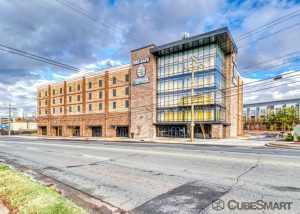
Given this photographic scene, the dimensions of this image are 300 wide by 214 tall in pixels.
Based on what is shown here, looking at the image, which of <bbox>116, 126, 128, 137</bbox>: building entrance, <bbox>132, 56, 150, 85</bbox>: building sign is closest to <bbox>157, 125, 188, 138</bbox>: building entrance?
<bbox>116, 126, 128, 137</bbox>: building entrance

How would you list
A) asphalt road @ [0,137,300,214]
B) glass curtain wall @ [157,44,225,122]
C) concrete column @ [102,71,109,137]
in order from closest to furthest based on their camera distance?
asphalt road @ [0,137,300,214] → glass curtain wall @ [157,44,225,122] → concrete column @ [102,71,109,137]

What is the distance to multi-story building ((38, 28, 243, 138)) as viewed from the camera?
107ft

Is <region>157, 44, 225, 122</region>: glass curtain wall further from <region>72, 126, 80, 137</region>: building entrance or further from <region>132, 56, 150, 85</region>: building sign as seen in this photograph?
<region>72, 126, 80, 137</region>: building entrance

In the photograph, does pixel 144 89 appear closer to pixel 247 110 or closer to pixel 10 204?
pixel 10 204

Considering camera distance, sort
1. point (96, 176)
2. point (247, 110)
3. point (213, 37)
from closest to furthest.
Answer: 1. point (96, 176)
2. point (213, 37)
3. point (247, 110)

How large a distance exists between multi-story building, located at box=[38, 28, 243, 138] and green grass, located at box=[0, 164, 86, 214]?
2290cm

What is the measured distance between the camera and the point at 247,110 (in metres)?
117

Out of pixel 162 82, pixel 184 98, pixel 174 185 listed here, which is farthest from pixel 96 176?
pixel 162 82

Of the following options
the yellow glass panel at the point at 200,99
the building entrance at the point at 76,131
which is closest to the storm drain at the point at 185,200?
the yellow glass panel at the point at 200,99

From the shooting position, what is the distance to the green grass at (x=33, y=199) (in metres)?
4.30

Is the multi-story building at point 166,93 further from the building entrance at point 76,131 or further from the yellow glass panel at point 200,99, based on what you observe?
the building entrance at point 76,131

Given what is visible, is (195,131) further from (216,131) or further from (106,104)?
(106,104)

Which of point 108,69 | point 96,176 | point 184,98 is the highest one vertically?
point 108,69

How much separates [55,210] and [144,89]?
3433cm
